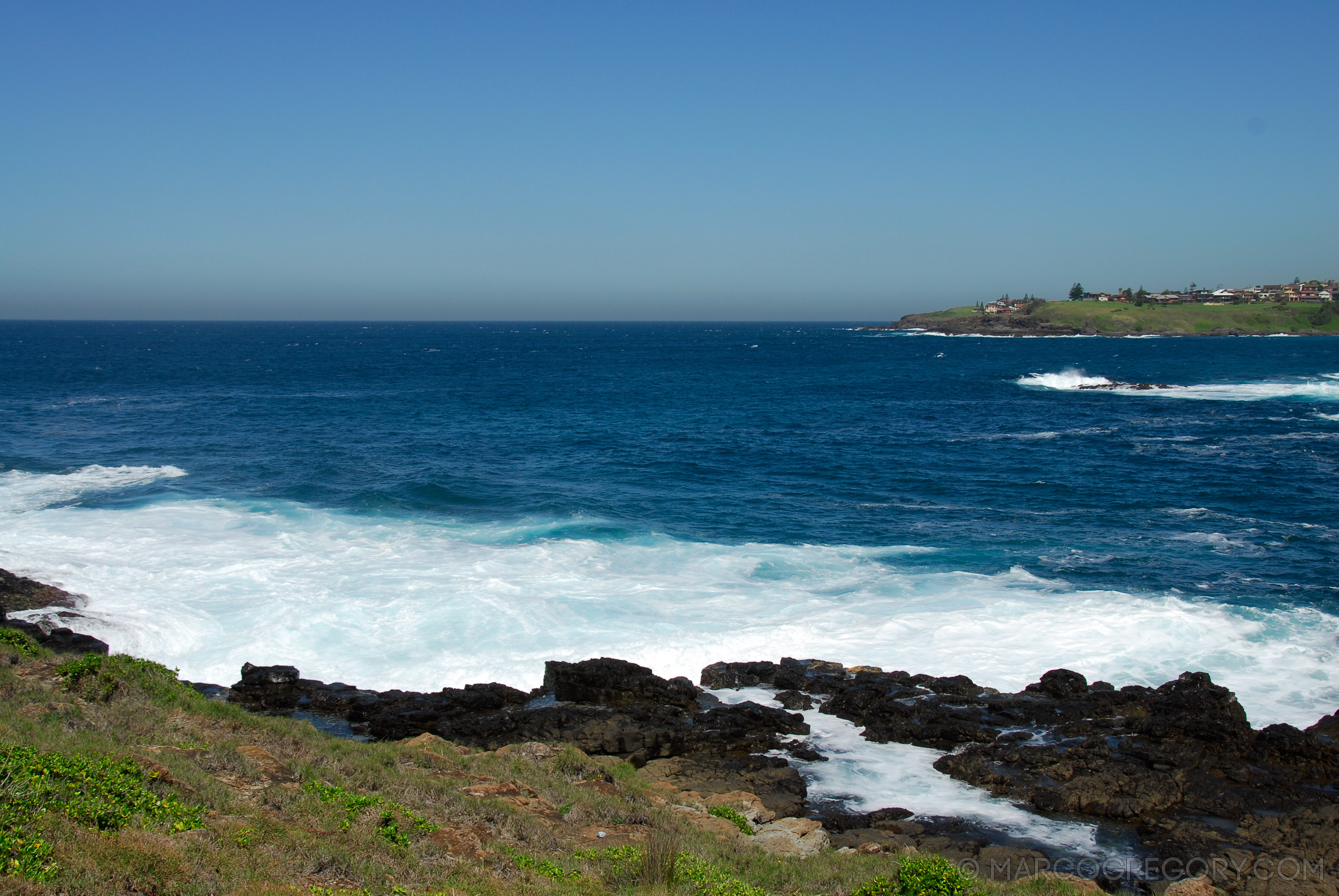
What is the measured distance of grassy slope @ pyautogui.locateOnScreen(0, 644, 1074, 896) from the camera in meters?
8.07

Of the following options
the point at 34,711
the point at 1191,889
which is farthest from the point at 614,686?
the point at 1191,889

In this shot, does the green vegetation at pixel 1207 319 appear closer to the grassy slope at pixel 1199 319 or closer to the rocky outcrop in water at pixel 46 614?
the grassy slope at pixel 1199 319

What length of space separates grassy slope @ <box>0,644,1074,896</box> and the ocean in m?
6.67

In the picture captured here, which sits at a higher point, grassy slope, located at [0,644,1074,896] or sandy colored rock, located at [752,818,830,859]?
grassy slope, located at [0,644,1074,896]

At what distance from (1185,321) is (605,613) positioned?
196392mm

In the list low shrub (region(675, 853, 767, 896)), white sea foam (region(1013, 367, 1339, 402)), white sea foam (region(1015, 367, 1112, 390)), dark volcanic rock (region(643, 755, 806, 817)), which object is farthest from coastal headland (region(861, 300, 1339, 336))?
low shrub (region(675, 853, 767, 896))

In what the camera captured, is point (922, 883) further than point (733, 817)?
No

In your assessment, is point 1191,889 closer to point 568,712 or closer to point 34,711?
point 568,712

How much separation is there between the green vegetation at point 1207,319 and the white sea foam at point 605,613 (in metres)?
178

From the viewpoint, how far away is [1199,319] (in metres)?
182

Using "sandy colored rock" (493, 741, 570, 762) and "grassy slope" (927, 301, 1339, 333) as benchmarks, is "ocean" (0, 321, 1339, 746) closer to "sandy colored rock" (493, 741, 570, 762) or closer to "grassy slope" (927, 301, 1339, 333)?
"sandy colored rock" (493, 741, 570, 762)

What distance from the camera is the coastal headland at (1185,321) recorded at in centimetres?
17400

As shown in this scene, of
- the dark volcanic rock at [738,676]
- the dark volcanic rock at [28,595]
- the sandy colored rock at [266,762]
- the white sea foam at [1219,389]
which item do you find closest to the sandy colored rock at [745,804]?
the dark volcanic rock at [738,676]

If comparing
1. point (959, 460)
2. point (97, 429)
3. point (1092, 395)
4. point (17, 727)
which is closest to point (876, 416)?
point (959, 460)
